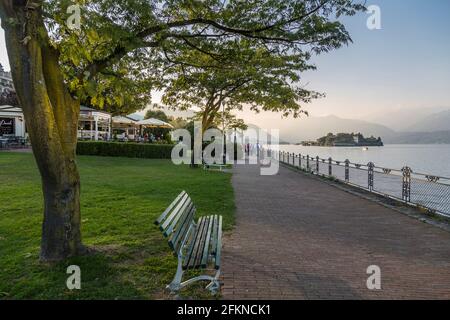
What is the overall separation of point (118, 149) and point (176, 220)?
2260 centimetres

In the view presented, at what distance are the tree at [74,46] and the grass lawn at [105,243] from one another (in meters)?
0.48

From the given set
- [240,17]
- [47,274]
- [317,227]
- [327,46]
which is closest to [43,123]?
[47,274]

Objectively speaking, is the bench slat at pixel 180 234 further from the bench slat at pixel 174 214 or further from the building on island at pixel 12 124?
the building on island at pixel 12 124

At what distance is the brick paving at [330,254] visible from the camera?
4.13 metres

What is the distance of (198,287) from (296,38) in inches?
184

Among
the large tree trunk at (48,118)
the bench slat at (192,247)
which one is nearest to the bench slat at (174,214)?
the bench slat at (192,247)

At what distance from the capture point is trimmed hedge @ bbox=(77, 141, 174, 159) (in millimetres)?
25375

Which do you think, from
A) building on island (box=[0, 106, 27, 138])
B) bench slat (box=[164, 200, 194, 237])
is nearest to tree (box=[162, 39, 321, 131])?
bench slat (box=[164, 200, 194, 237])

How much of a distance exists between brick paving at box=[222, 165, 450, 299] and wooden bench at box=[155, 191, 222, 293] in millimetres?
381

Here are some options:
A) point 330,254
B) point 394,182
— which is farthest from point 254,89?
point 330,254

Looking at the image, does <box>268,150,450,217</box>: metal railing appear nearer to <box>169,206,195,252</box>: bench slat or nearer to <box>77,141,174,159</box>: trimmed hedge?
→ <box>169,206,195,252</box>: bench slat

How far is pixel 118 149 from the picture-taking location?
25625mm

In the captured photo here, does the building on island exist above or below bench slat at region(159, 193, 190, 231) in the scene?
above

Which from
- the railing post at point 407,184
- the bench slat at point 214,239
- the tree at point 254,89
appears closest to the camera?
the bench slat at point 214,239
